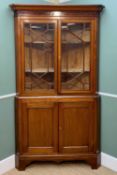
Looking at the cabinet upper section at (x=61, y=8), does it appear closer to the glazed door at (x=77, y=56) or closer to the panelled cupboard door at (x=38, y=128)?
the glazed door at (x=77, y=56)

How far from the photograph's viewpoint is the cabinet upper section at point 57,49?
9.60 ft

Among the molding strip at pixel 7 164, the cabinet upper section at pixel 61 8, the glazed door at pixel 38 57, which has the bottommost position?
the molding strip at pixel 7 164

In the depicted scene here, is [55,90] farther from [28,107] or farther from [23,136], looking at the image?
[23,136]

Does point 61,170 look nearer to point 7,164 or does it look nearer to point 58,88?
point 7,164

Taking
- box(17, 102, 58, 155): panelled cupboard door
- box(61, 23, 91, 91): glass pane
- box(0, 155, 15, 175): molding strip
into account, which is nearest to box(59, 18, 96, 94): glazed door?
box(61, 23, 91, 91): glass pane

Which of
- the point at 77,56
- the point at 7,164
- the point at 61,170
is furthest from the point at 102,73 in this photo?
the point at 7,164

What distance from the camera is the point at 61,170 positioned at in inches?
120

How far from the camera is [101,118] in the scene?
3135mm

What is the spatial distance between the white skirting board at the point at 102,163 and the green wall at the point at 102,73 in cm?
5

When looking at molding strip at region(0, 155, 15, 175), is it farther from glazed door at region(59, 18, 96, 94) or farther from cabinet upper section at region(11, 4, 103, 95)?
glazed door at region(59, 18, 96, 94)

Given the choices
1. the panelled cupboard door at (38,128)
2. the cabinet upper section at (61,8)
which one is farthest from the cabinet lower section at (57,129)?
the cabinet upper section at (61,8)

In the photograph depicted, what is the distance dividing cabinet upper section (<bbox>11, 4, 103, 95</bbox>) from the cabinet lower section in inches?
5.6

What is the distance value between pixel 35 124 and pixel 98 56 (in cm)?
111

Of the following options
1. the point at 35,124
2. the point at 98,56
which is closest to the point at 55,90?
the point at 35,124
